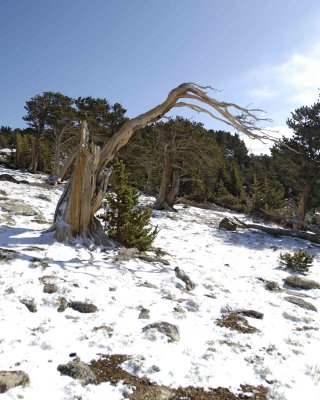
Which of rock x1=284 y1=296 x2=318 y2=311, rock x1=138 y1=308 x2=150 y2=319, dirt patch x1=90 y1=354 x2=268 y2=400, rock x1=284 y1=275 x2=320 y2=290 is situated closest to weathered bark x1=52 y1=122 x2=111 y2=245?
rock x1=138 y1=308 x2=150 y2=319

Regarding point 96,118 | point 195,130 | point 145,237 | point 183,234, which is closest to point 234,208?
point 195,130

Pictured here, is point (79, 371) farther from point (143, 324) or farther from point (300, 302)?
point (300, 302)

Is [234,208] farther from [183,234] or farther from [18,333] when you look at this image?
[18,333]

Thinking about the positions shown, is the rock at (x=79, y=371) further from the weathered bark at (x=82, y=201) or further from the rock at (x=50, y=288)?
the weathered bark at (x=82, y=201)


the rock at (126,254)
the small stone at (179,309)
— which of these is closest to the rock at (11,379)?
the small stone at (179,309)

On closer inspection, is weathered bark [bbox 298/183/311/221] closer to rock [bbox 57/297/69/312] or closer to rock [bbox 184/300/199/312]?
rock [bbox 184/300/199/312]

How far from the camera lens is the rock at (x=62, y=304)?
5.19 m

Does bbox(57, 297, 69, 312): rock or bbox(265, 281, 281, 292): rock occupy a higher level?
bbox(265, 281, 281, 292): rock

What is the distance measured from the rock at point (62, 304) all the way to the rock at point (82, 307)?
84 mm

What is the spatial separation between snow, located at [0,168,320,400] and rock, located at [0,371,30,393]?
7 centimetres

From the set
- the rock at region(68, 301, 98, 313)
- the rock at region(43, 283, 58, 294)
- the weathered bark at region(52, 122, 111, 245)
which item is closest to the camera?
the rock at region(68, 301, 98, 313)

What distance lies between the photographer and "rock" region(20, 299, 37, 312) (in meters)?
5.03

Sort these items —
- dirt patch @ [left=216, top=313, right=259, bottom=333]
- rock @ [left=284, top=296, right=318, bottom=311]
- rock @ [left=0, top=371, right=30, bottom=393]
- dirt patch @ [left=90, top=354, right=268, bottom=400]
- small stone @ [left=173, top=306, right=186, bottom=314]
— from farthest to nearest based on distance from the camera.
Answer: rock @ [left=284, top=296, right=318, bottom=311] → small stone @ [left=173, top=306, right=186, bottom=314] → dirt patch @ [left=216, top=313, right=259, bottom=333] → dirt patch @ [left=90, top=354, right=268, bottom=400] → rock @ [left=0, top=371, right=30, bottom=393]

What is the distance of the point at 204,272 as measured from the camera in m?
8.55
